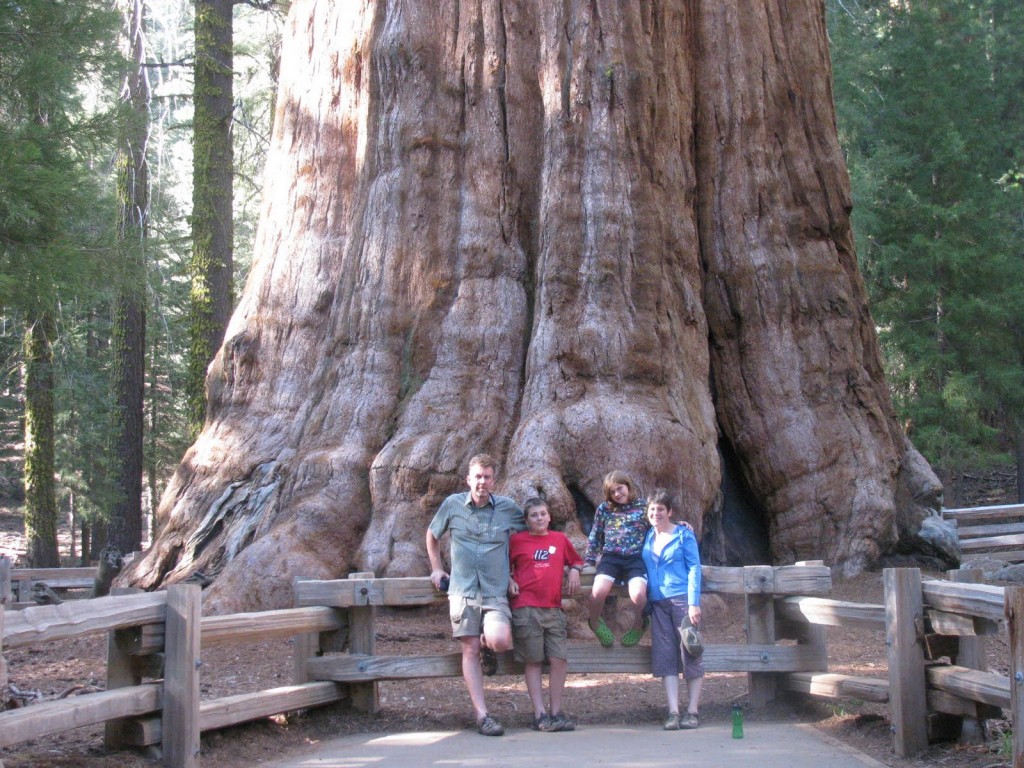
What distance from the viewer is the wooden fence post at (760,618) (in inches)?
270

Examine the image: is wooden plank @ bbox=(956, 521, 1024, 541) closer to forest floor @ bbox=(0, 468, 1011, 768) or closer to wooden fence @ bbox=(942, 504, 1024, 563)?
wooden fence @ bbox=(942, 504, 1024, 563)

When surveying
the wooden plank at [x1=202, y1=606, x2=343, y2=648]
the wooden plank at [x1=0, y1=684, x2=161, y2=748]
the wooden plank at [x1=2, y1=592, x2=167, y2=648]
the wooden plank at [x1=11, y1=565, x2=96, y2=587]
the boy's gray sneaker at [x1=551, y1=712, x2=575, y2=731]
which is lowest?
the boy's gray sneaker at [x1=551, y1=712, x2=575, y2=731]

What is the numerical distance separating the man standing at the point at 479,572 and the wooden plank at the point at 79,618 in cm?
175

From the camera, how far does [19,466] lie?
3028cm

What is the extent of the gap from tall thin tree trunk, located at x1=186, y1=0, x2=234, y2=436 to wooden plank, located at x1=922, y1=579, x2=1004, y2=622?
39.6 feet

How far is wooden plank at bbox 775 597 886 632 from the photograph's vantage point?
620 centimetres

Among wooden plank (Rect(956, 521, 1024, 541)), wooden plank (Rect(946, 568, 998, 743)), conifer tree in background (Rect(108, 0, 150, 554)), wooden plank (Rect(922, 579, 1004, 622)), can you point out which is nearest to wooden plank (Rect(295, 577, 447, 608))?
wooden plank (Rect(922, 579, 1004, 622))

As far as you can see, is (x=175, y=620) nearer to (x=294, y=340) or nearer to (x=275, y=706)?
(x=275, y=706)

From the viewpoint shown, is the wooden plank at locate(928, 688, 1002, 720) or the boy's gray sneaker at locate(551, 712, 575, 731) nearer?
the wooden plank at locate(928, 688, 1002, 720)

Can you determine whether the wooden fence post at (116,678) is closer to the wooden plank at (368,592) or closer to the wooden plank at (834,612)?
the wooden plank at (368,592)

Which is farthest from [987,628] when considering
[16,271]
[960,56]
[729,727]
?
[960,56]

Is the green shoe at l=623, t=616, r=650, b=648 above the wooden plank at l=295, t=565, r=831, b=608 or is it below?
below

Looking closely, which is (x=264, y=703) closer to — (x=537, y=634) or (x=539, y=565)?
(x=537, y=634)

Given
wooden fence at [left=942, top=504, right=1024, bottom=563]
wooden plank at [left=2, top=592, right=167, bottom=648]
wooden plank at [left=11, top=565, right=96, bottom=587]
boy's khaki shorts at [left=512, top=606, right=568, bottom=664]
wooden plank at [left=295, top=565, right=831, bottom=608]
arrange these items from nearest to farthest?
wooden plank at [left=2, top=592, right=167, bottom=648], boy's khaki shorts at [left=512, top=606, right=568, bottom=664], wooden plank at [left=295, top=565, right=831, bottom=608], wooden plank at [left=11, top=565, right=96, bottom=587], wooden fence at [left=942, top=504, right=1024, bottom=563]
